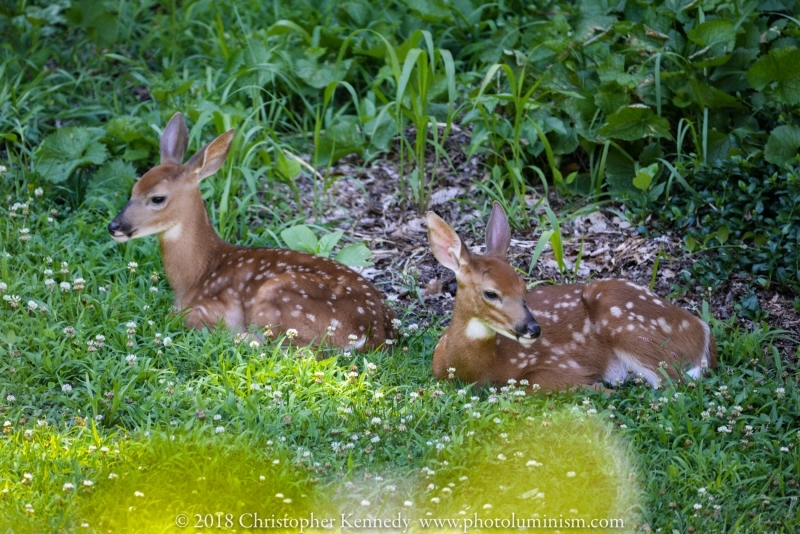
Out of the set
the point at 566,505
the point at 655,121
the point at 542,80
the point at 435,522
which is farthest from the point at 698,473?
the point at 542,80

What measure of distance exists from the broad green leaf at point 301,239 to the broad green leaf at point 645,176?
195 cm

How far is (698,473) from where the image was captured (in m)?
4.31

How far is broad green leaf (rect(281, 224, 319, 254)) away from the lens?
6.36m

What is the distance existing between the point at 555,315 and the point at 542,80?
220 cm

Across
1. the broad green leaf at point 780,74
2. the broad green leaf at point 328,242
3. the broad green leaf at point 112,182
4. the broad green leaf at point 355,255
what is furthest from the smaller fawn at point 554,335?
the broad green leaf at point 112,182

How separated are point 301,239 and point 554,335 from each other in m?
1.78

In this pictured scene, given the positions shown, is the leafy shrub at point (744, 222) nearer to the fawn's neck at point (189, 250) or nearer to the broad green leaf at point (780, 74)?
the broad green leaf at point (780, 74)

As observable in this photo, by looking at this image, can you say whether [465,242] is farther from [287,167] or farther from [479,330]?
[479,330]

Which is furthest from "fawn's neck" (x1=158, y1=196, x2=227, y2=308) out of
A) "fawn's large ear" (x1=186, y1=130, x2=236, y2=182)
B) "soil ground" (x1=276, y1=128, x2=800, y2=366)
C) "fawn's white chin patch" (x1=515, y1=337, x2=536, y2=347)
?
"fawn's white chin patch" (x1=515, y1=337, x2=536, y2=347)

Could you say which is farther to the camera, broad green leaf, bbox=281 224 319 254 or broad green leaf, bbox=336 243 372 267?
broad green leaf, bbox=281 224 319 254

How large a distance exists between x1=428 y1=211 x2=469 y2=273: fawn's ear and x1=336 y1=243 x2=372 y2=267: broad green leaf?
102 centimetres

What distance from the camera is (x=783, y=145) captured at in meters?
6.23

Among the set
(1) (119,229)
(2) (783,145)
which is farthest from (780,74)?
(1) (119,229)

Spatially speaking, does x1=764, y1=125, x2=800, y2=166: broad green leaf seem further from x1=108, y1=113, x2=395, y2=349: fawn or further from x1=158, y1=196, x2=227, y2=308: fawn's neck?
x1=158, y1=196, x2=227, y2=308: fawn's neck
